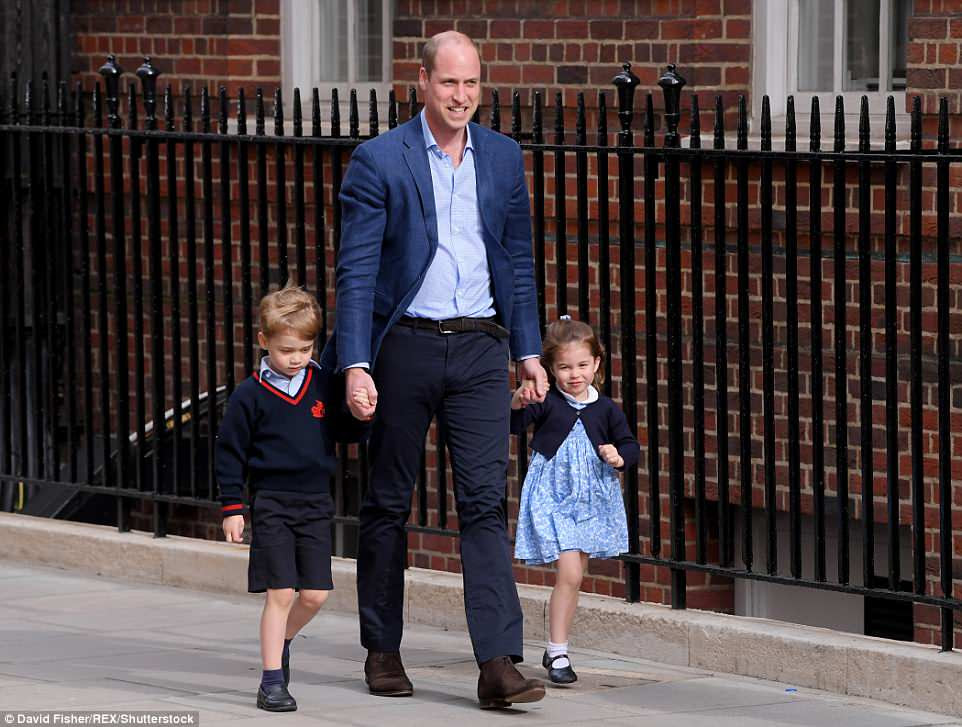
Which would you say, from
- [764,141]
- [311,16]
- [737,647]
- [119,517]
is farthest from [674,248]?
[311,16]

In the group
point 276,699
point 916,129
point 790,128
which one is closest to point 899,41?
point 790,128

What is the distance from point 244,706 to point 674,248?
2.20m

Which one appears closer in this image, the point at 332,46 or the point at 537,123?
the point at 537,123

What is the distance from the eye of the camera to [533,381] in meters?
6.57

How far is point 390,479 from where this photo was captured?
6590 mm

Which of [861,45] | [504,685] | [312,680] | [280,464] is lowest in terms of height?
[312,680]

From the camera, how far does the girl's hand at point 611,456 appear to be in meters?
6.90

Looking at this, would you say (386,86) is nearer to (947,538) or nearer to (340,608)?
(340,608)

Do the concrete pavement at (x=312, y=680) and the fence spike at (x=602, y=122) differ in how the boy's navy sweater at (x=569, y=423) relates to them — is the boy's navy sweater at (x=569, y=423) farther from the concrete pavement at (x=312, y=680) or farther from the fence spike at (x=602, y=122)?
the fence spike at (x=602, y=122)

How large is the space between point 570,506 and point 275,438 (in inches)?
42.0

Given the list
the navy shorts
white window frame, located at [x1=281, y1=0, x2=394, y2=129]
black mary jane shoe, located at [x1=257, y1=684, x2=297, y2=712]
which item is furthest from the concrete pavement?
white window frame, located at [x1=281, y1=0, x2=394, y2=129]

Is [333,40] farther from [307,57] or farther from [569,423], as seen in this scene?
[569,423]

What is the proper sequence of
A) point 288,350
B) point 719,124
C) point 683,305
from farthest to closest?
1. point 683,305
2. point 719,124
3. point 288,350

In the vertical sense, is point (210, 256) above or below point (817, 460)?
above
